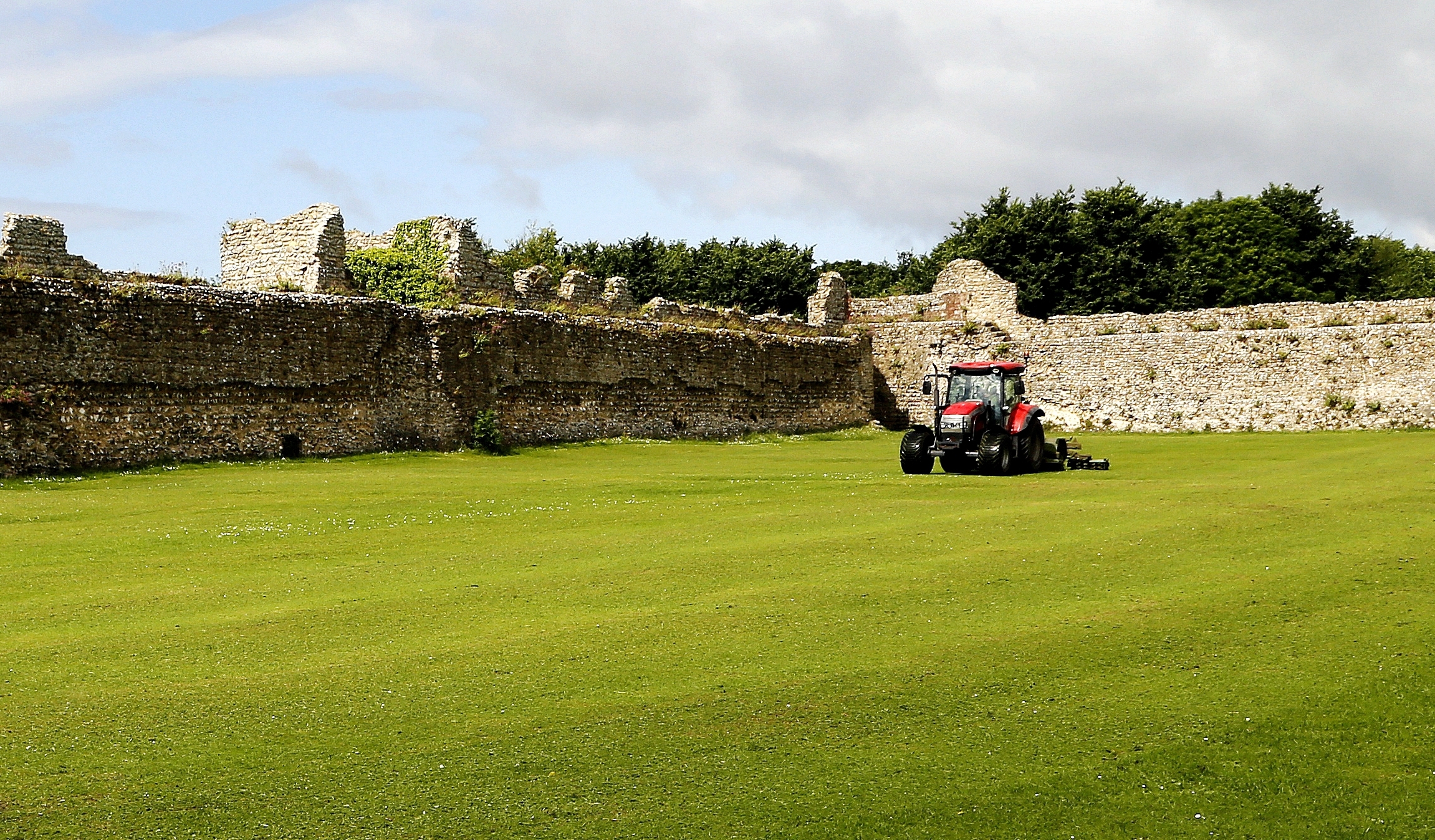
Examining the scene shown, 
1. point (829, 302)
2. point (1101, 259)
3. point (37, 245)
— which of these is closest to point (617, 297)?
point (829, 302)

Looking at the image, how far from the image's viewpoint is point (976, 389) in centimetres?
1969

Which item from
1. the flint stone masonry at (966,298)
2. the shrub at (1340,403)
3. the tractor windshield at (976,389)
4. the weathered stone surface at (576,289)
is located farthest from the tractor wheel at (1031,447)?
the flint stone masonry at (966,298)

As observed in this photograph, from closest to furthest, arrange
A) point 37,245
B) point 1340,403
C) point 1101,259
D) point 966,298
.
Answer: point 37,245, point 1340,403, point 966,298, point 1101,259

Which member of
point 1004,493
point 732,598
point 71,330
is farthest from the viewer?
point 71,330

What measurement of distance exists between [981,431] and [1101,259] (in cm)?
3291

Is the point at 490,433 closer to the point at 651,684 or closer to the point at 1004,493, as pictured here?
the point at 1004,493

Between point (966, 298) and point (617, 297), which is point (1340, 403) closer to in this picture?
point (966, 298)

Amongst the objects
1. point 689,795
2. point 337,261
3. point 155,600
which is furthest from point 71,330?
point 689,795

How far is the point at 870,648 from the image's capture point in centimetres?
731

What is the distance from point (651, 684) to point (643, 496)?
8552 millimetres

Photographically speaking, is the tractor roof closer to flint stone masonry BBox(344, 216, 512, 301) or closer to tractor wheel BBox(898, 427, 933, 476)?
→ tractor wheel BBox(898, 427, 933, 476)

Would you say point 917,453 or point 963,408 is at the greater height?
point 963,408

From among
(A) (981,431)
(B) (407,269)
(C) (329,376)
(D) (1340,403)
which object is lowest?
(A) (981,431)

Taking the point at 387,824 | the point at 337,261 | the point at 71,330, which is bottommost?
the point at 387,824
